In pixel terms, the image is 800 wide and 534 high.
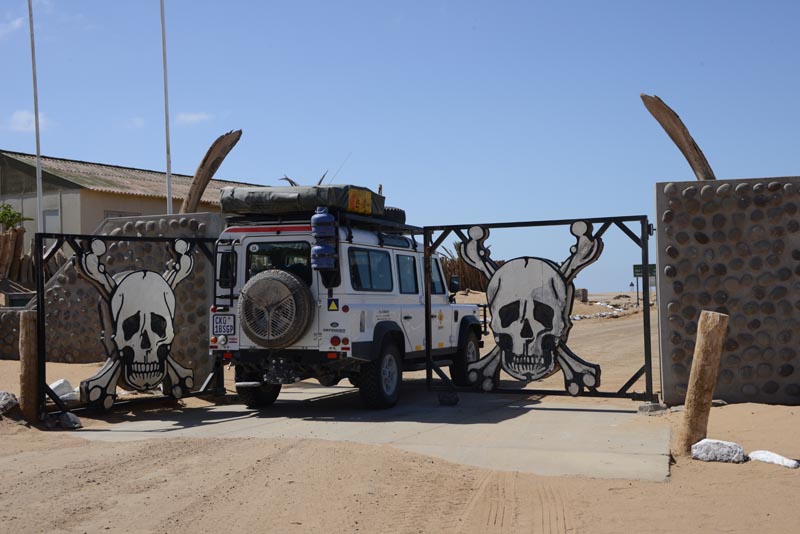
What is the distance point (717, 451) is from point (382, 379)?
504 cm

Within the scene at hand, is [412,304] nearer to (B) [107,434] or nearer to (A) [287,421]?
(A) [287,421]

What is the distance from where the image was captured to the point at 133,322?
1250cm

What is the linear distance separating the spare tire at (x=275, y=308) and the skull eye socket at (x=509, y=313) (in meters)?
3.09

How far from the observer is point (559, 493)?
704 cm

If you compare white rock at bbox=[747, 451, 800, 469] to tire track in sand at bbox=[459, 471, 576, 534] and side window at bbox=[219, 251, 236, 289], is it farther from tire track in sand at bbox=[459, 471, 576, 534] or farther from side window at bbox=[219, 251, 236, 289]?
side window at bbox=[219, 251, 236, 289]

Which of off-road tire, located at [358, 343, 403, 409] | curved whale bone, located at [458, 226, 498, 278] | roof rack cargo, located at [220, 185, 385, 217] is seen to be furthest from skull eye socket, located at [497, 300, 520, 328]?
roof rack cargo, located at [220, 185, 385, 217]

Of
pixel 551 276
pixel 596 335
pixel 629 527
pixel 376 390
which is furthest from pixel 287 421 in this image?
pixel 596 335

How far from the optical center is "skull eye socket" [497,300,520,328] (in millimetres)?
12773

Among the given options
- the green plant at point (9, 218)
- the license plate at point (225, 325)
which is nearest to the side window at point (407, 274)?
the license plate at point (225, 325)

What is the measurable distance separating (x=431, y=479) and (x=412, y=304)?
601cm

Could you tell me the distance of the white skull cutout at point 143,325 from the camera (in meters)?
→ 12.4

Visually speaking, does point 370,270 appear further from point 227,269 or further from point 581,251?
point 581,251

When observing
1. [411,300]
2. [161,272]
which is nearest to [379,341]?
[411,300]

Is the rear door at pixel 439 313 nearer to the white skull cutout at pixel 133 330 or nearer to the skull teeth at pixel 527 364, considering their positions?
the skull teeth at pixel 527 364
